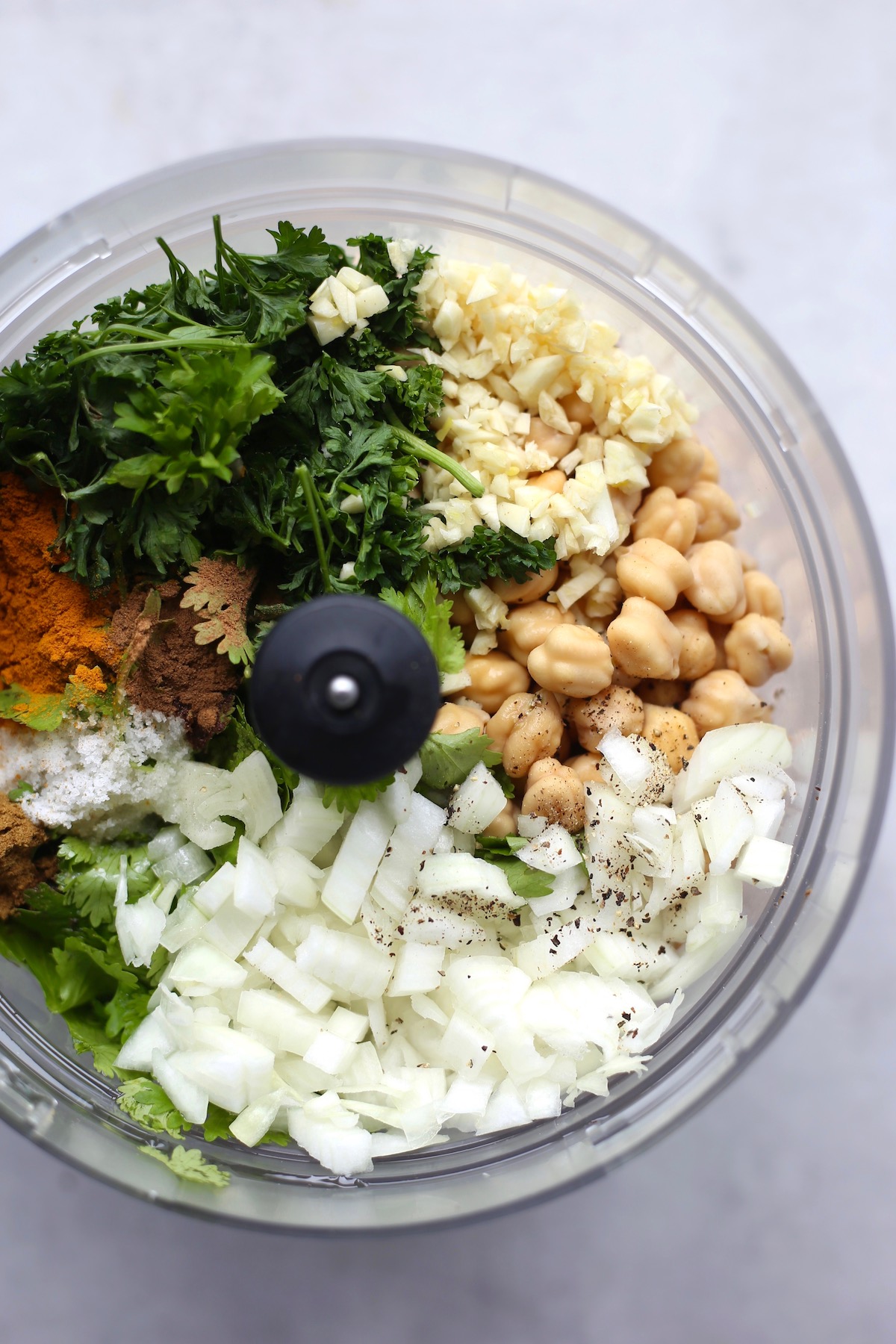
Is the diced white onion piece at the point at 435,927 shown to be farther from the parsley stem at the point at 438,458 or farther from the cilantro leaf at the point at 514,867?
the parsley stem at the point at 438,458

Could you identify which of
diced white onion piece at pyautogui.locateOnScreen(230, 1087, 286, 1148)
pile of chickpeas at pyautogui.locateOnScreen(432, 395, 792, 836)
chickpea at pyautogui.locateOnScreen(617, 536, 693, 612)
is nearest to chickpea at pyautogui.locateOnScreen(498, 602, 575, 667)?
pile of chickpeas at pyautogui.locateOnScreen(432, 395, 792, 836)

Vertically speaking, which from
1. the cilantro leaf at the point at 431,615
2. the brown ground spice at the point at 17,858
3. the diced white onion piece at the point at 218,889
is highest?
the cilantro leaf at the point at 431,615

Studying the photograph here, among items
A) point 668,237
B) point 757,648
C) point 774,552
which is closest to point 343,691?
point 757,648

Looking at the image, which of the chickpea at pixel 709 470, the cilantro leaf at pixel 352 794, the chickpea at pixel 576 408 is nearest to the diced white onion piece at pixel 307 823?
the cilantro leaf at pixel 352 794

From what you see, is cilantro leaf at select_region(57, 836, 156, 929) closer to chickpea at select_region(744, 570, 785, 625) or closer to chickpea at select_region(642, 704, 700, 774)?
chickpea at select_region(642, 704, 700, 774)

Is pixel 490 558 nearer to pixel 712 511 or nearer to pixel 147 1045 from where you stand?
pixel 712 511
